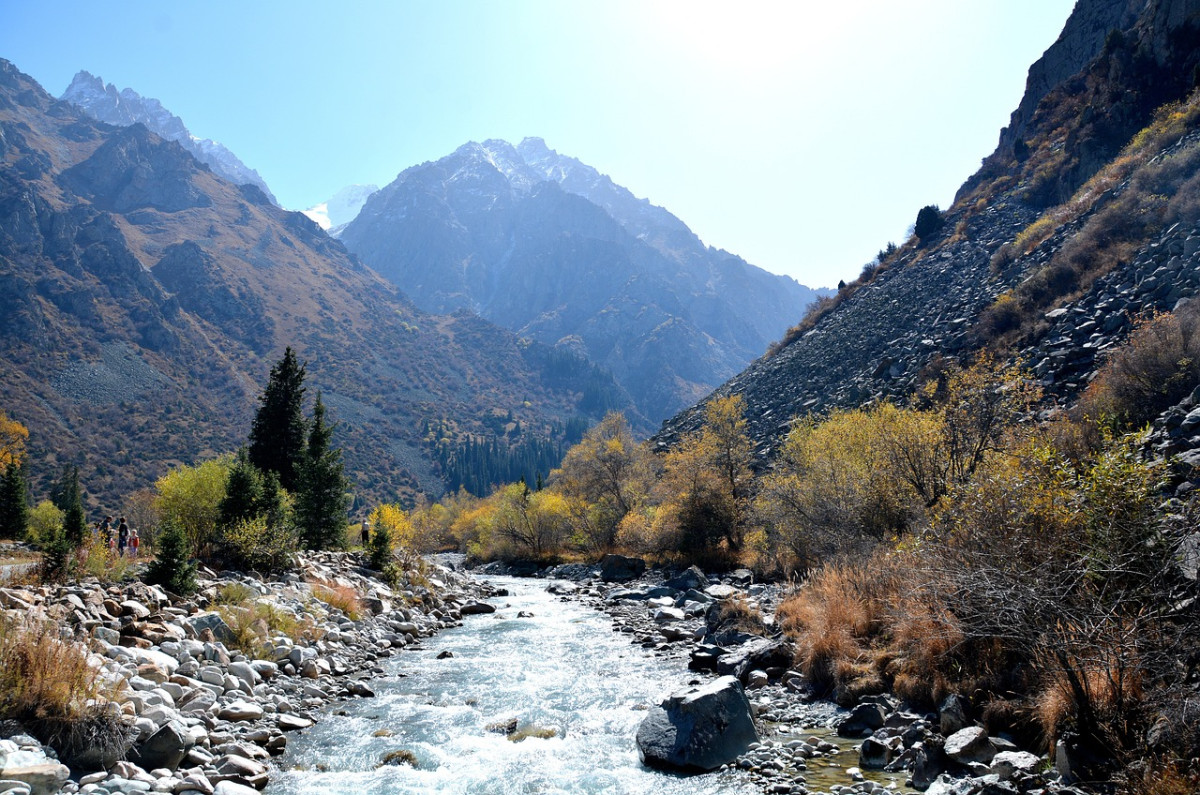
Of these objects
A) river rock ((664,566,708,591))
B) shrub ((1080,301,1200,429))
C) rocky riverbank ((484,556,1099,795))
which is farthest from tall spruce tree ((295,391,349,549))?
shrub ((1080,301,1200,429))

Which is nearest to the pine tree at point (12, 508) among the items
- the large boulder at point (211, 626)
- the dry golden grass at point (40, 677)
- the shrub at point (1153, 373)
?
the large boulder at point (211, 626)

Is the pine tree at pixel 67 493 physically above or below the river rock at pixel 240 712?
above

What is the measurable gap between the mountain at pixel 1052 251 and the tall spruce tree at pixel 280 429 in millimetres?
30111

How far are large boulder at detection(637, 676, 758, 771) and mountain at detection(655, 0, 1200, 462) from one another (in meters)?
19.5

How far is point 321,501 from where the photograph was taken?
1335 inches

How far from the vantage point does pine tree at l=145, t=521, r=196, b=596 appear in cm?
1711

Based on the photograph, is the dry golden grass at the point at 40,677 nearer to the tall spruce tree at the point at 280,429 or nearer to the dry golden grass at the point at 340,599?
the dry golden grass at the point at 340,599


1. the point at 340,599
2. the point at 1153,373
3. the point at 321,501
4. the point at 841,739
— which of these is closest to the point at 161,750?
the point at 841,739

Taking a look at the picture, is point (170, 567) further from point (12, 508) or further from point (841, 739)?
point (12, 508)

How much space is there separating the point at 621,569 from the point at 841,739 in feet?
97.9

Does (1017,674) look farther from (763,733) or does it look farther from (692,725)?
(692,725)

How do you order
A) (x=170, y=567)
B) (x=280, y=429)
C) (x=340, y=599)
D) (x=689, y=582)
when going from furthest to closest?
1. (x=280, y=429)
2. (x=689, y=582)
3. (x=340, y=599)
4. (x=170, y=567)

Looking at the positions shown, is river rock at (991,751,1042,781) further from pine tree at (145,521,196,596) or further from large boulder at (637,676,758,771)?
pine tree at (145,521,196,596)

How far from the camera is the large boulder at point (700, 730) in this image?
11.0m
